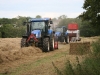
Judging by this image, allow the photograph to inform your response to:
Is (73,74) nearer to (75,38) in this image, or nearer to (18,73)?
(18,73)

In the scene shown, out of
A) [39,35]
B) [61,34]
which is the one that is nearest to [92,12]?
[39,35]

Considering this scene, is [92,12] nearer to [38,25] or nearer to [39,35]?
[38,25]

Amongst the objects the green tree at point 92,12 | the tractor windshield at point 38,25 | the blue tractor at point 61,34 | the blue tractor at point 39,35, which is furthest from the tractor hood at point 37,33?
the blue tractor at point 61,34

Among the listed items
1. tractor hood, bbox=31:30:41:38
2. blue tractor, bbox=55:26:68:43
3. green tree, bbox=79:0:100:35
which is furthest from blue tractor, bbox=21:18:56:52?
blue tractor, bbox=55:26:68:43

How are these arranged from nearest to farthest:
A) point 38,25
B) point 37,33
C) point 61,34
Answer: point 37,33
point 38,25
point 61,34

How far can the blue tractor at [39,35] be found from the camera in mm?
17109

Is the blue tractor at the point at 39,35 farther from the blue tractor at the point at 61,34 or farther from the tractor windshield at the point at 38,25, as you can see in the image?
the blue tractor at the point at 61,34

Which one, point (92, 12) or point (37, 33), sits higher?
point (92, 12)

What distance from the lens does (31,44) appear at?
57.3 feet

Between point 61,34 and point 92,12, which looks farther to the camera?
point 61,34

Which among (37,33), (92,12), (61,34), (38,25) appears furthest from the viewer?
(61,34)

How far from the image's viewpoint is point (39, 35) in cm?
1738

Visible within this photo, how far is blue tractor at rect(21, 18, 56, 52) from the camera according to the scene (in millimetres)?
17109

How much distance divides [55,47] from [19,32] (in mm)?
39861
